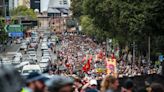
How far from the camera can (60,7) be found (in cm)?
19775

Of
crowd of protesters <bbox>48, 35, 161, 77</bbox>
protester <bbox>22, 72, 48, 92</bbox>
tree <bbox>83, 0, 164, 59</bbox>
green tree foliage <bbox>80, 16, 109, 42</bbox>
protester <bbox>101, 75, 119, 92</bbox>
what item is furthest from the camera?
green tree foliage <bbox>80, 16, 109, 42</bbox>

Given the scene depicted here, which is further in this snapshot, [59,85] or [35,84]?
[35,84]

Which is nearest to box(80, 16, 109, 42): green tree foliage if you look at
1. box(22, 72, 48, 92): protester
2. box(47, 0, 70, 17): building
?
box(22, 72, 48, 92): protester

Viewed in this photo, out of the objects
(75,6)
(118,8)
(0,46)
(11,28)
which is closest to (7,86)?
(118,8)

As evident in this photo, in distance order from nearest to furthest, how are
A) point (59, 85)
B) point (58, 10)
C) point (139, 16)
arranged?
point (59, 85) < point (139, 16) < point (58, 10)

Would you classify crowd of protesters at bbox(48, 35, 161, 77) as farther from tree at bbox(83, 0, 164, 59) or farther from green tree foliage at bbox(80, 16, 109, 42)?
tree at bbox(83, 0, 164, 59)

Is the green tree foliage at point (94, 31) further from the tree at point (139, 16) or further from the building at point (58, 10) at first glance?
the building at point (58, 10)

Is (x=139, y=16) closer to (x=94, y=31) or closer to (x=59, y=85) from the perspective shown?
(x=59, y=85)

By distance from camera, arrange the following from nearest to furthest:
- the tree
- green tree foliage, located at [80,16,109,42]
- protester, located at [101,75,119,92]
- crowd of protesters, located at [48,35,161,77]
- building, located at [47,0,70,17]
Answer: protester, located at [101,75,119,92] → the tree → crowd of protesters, located at [48,35,161,77] → green tree foliage, located at [80,16,109,42] → building, located at [47,0,70,17]

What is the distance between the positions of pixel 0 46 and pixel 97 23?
34.2 meters

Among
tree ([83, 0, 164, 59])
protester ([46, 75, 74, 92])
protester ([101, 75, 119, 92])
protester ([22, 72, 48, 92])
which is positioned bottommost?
tree ([83, 0, 164, 59])

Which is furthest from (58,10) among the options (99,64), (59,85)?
(59,85)

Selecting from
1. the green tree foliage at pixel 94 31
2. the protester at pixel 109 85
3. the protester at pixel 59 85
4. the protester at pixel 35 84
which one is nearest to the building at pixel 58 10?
the green tree foliage at pixel 94 31

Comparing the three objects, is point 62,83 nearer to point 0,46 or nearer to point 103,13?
point 103,13
